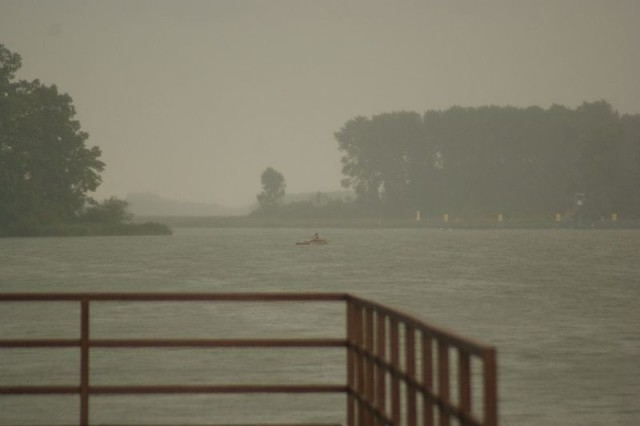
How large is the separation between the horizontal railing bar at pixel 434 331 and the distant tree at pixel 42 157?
5554 inches

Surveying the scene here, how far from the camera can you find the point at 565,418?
15609mm

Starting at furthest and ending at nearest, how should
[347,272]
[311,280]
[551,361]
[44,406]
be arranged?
[347,272] → [311,280] → [551,361] → [44,406]

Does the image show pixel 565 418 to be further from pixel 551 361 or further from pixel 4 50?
pixel 4 50

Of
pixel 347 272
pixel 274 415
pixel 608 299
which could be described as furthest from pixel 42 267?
pixel 274 415

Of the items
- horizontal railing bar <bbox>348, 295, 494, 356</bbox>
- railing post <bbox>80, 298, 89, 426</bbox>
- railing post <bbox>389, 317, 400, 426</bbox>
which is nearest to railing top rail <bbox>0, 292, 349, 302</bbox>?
railing post <bbox>80, 298, 89, 426</bbox>

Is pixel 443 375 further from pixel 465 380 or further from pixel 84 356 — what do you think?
pixel 84 356

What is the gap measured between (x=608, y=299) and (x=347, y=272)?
26554mm

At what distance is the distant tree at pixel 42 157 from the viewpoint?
147625mm

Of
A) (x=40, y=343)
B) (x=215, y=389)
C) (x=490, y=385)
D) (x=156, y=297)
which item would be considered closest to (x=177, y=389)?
(x=215, y=389)

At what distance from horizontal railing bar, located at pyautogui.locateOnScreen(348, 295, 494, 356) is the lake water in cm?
38

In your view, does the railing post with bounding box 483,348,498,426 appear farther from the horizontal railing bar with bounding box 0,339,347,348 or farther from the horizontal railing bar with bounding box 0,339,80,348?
the horizontal railing bar with bounding box 0,339,80,348

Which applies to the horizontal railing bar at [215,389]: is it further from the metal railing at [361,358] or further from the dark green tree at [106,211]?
the dark green tree at [106,211]

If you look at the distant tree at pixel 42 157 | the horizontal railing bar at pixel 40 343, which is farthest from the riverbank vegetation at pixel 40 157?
the horizontal railing bar at pixel 40 343

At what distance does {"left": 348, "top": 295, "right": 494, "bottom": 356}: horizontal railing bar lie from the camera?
571 centimetres
